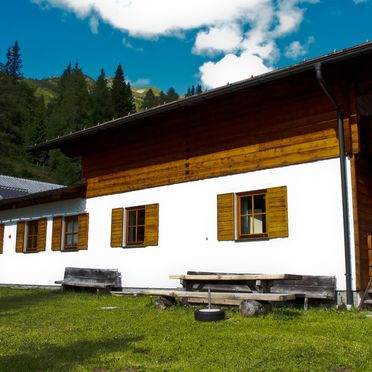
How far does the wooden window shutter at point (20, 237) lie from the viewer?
1773 centimetres

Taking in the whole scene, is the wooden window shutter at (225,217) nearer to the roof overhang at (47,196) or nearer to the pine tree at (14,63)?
the roof overhang at (47,196)

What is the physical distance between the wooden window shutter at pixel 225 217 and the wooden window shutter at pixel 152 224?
218 cm

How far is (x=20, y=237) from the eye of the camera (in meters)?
17.9

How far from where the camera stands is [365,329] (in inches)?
279

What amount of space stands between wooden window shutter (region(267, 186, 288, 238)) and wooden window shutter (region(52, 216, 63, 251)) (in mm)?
8135

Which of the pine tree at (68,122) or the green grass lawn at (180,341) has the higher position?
the pine tree at (68,122)

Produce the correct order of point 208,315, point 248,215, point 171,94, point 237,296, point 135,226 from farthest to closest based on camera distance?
1. point 171,94
2. point 135,226
3. point 248,215
4. point 237,296
5. point 208,315

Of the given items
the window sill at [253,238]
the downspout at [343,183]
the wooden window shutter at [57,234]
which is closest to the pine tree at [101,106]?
the wooden window shutter at [57,234]

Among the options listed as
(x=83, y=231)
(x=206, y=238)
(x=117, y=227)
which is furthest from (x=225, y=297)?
(x=83, y=231)

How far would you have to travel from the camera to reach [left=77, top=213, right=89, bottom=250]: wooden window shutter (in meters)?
15.3

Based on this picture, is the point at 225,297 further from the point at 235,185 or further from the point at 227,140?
the point at 227,140

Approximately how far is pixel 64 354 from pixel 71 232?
1075 centimetres

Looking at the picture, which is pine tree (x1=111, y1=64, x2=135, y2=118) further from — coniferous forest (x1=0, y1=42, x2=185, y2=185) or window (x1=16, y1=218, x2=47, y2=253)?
window (x1=16, y1=218, x2=47, y2=253)

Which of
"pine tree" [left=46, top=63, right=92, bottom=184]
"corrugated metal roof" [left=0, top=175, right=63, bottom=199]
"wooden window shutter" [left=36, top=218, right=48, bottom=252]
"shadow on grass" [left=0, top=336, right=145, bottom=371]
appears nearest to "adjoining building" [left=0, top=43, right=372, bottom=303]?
"wooden window shutter" [left=36, top=218, right=48, bottom=252]
